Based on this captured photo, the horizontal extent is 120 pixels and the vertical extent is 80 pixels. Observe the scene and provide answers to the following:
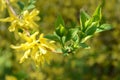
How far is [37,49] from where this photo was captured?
121 cm

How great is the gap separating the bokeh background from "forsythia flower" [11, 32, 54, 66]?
1262mm

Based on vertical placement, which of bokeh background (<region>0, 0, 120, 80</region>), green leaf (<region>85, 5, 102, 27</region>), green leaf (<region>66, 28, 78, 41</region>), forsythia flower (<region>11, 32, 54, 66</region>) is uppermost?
green leaf (<region>85, 5, 102, 27</region>)

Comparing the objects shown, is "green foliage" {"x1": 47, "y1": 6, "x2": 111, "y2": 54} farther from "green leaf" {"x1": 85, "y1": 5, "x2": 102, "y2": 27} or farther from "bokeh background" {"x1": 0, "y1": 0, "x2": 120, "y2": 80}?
"bokeh background" {"x1": 0, "y1": 0, "x2": 120, "y2": 80}

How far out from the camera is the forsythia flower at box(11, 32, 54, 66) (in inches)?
46.6

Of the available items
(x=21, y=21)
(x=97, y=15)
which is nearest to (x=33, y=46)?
(x=21, y=21)

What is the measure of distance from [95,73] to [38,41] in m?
2.20

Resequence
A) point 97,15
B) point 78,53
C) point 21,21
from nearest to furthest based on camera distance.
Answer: point 97,15
point 21,21
point 78,53

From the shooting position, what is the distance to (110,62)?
318cm

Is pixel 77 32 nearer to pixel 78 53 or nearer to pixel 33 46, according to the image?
pixel 33 46

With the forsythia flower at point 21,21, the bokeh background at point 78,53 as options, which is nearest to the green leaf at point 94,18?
the forsythia flower at point 21,21

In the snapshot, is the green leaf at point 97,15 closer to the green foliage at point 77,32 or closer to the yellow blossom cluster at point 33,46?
the green foliage at point 77,32

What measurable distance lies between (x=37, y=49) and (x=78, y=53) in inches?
68.2

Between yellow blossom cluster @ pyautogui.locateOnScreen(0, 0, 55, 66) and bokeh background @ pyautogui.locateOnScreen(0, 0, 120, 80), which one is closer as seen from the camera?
yellow blossom cluster @ pyautogui.locateOnScreen(0, 0, 55, 66)

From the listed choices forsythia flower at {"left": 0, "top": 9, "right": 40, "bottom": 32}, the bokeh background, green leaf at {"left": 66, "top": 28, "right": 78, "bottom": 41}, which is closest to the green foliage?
green leaf at {"left": 66, "top": 28, "right": 78, "bottom": 41}
